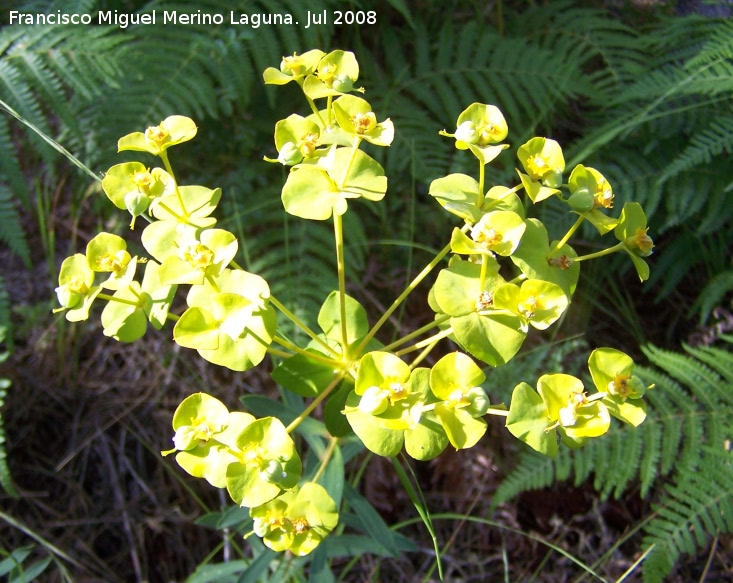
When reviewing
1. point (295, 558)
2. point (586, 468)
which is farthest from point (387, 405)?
point (586, 468)

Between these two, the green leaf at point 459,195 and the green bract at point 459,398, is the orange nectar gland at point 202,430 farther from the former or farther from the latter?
the green leaf at point 459,195

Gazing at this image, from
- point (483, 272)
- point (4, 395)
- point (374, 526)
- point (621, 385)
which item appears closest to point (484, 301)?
point (483, 272)

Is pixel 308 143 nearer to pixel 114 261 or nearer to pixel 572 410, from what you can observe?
pixel 114 261

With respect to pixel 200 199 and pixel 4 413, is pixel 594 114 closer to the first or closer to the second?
pixel 200 199

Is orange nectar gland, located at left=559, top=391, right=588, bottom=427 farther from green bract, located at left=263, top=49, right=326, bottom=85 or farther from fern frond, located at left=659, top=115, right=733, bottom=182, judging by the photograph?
fern frond, located at left=659, top=115, right=733, bottom=182

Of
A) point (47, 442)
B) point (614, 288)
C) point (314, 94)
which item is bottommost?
point (47, 442)

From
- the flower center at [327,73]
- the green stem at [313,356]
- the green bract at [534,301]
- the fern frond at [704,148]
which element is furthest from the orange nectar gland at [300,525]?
the fern frond at [704,148]

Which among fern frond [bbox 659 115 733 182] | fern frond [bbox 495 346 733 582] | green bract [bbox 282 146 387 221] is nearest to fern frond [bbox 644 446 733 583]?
fern frond [bbox 495 346 733 582]
